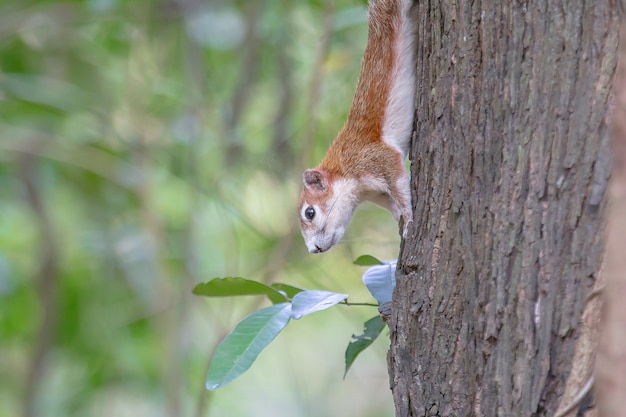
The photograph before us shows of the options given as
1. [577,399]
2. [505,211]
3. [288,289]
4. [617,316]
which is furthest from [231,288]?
[617,316]

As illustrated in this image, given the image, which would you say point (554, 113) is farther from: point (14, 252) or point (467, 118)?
point (14, 252)

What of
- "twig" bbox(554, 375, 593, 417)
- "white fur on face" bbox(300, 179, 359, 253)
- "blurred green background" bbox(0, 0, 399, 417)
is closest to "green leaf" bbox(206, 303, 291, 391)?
"twig" bbox(554, 375, 593, 417)

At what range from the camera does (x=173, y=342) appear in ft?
14.0

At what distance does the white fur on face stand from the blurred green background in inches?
34.3

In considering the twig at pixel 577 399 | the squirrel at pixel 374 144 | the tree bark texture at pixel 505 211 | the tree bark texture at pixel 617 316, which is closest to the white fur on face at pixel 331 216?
the squirrel at pixel 374 144

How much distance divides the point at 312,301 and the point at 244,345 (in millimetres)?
192

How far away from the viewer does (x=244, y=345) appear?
1.91m

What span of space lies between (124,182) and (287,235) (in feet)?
3.71

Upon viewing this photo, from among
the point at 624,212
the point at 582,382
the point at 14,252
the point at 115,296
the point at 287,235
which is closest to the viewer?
the point at 624,212

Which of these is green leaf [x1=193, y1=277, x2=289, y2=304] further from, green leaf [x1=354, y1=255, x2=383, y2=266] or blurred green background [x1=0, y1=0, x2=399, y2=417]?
blurred green background [x1=0, y1=0, x2=399, y2=417]

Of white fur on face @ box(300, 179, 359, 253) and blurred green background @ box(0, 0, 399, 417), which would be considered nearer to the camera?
white fur on face @ box(300, 179, 359, 253)

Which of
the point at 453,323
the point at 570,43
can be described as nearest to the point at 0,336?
the point at 453,323

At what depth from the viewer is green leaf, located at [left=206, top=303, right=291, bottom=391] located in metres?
1.85

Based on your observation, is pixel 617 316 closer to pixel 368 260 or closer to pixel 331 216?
pixel 368 260
